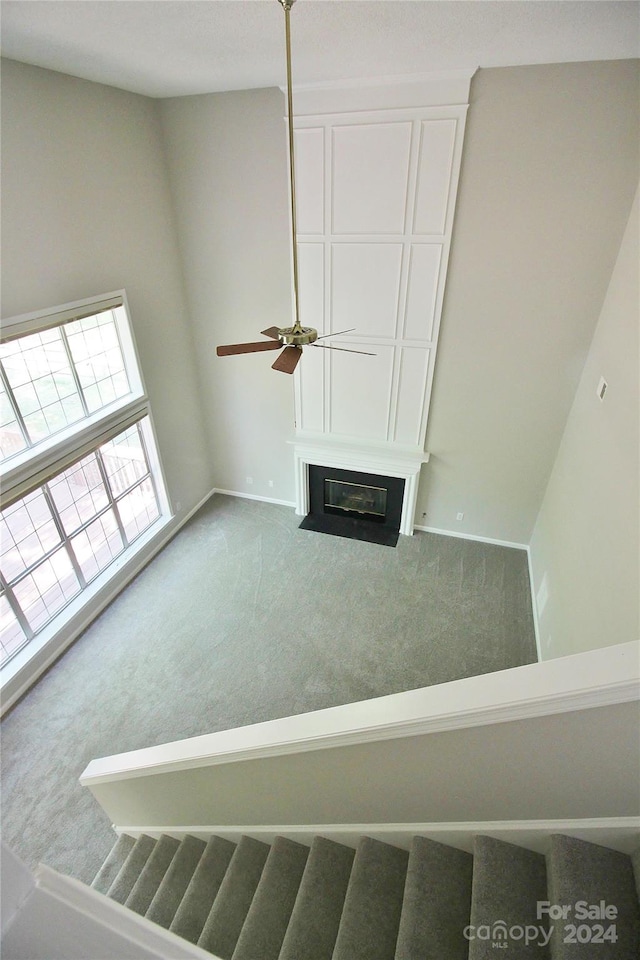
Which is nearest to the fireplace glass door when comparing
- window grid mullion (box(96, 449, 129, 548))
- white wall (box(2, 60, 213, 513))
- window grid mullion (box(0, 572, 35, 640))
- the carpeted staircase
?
white wall (box(2, 60, 213, 513))

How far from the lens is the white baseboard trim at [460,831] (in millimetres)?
1609

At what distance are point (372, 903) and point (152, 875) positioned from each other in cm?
153

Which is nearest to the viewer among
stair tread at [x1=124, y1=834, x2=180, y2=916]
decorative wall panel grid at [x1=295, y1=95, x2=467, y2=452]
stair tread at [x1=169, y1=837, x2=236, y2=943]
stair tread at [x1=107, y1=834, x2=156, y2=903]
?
stair tread at [x1=169, y1=837, x2=236, y2=943]

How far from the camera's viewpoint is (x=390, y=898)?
1.94 meters

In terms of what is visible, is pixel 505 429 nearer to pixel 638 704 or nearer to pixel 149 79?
pixel 638 704

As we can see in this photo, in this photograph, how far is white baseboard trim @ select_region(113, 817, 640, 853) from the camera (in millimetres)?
1609

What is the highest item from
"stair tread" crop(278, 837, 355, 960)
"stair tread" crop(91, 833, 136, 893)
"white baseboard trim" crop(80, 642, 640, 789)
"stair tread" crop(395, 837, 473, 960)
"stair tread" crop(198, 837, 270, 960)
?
"white baseboard trim" crop(80, 642, 640, 789)

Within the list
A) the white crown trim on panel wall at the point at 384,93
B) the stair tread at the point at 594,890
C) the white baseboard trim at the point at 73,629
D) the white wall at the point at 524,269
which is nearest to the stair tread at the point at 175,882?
the stair tread at the point at 594,890

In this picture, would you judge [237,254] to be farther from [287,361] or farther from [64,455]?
[287,361]

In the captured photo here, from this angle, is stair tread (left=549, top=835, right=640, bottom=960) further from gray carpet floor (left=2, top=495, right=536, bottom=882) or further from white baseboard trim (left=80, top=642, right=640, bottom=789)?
gray carpet floor (left=2, top=495, right=536, bottom=882)

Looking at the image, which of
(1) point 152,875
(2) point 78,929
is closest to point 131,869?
(1) point 152,875

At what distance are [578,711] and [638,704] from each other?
17 centimetres

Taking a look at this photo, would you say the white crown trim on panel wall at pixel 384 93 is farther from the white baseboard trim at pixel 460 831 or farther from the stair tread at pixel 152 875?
the stair tread at pixel 152 875

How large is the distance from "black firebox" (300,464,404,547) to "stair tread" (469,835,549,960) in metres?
3.83
